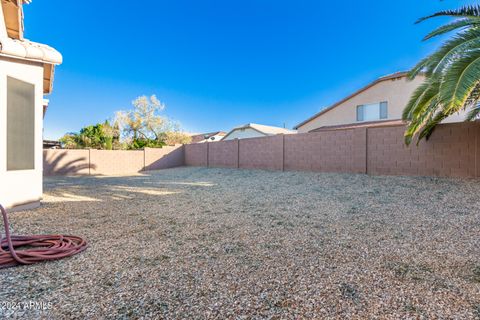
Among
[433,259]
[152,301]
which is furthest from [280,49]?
[152,301]

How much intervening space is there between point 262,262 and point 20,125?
6.03 metres

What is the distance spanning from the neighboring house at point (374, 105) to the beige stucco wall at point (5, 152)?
1652 centimetres

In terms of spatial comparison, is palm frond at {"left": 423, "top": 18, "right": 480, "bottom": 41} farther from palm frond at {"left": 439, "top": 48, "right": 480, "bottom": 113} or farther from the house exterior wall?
the house exterior wall

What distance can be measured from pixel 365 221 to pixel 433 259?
1675 millimetres

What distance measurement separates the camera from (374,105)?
16.4 metres

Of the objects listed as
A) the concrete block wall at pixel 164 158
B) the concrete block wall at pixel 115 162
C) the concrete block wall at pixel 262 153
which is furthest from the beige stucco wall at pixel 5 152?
the concrete block wall at pixel 164 158

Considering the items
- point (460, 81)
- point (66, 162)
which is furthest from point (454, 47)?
point (66, 162)

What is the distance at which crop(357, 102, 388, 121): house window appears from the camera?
1600cm

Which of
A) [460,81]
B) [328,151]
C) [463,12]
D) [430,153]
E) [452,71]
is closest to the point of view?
[460,81]

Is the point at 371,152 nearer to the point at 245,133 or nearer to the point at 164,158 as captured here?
the point at 164,158

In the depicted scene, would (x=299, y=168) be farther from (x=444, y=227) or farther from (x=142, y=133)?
(x=142, y=133)

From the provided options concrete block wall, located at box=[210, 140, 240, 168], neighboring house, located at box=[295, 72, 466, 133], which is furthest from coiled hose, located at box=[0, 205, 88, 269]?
neighboring house, located at box=[295, 72, 466, 133]

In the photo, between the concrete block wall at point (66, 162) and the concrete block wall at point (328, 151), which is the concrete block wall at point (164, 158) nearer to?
the concrete block wall at point (66, 162)

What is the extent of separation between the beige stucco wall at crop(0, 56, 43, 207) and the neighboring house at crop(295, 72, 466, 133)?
650 inches
